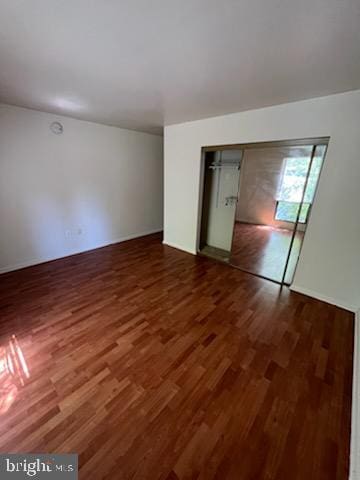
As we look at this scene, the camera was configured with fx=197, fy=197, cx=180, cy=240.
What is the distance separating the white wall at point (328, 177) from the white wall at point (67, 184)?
1.97m

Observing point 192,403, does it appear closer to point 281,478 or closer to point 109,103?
point 281,478

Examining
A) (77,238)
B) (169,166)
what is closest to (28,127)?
(77,238)

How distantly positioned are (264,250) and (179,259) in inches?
70.3

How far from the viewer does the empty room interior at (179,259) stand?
1.12 metres

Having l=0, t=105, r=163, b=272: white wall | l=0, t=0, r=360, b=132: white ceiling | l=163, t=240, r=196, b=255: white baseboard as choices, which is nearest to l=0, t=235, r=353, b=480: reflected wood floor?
l=0, t=105, r=163, b=272: white wall

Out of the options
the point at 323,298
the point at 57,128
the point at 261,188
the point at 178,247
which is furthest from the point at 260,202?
the point at 57,128

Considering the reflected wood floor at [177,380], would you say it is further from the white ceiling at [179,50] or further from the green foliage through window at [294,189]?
the white ceiling at [179,50]

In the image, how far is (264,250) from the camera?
4.04 meters

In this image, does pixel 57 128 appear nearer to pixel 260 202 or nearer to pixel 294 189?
pixel 260 202

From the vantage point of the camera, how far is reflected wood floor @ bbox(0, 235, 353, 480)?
3.72ft

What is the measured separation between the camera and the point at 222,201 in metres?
3.77

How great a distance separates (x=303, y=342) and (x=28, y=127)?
176 inches

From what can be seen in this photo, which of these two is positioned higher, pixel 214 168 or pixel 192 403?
pixel 214 168

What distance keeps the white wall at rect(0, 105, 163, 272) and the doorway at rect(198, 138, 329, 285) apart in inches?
69.0
